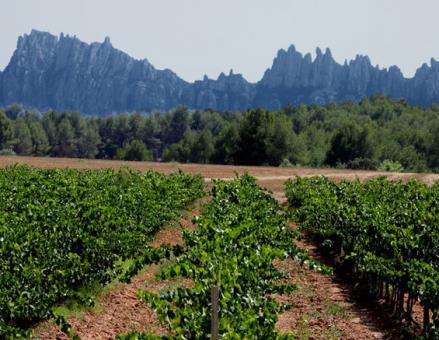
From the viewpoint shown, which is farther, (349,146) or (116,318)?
(349,146)

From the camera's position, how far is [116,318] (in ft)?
42.3

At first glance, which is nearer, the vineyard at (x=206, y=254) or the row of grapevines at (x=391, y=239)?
the vineyard at (x=206, y=254)

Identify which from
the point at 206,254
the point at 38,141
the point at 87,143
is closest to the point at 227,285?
the point at 206,254

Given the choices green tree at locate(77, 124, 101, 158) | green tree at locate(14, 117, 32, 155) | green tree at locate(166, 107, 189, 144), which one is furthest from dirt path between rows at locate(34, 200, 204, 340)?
green tree at locate(166, 107, 189, 144)

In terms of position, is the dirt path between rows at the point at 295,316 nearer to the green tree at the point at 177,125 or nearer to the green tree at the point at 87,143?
the green tree at the point at 87,143

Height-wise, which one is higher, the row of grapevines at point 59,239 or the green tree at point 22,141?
the green tree at point 22,141

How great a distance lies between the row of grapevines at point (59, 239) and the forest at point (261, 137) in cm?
5411

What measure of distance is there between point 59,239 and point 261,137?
66.2m

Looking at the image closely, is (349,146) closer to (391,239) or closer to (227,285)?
(391,239)

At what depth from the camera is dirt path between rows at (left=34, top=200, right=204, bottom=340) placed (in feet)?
37.8

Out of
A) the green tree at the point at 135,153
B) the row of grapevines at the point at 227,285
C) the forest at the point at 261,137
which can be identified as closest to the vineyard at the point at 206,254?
the row of grapevines at the point at 227,285

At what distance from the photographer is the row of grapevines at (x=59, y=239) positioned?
1012cm

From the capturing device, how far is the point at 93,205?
583 inches

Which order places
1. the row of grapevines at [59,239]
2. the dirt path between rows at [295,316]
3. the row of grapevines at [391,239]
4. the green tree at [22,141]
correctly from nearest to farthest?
the row of grapevines at [59,239]
the row of grapevines at [391,239]
the dirt path between rows at [295,316]
the green tree at [22,141]
